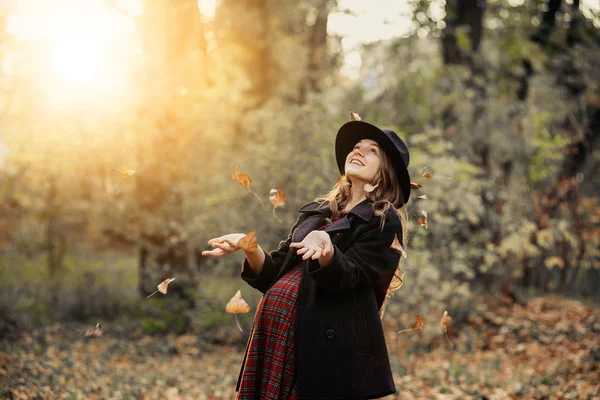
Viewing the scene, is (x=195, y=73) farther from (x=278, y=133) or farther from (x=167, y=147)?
(x=278, y=133)

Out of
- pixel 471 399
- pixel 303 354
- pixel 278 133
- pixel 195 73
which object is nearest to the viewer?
pixel 303 354

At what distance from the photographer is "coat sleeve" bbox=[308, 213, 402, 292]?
8.80 feet

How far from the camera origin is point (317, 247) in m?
2.59

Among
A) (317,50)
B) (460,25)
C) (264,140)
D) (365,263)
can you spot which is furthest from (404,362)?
(317,50)

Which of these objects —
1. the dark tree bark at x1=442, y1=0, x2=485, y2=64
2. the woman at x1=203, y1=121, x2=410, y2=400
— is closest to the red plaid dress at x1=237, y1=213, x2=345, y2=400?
the woman at x1=203, y1=121, x2=410, y2=400

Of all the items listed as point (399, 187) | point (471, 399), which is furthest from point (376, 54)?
point (399, 187)

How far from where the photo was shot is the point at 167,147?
9.59 metres

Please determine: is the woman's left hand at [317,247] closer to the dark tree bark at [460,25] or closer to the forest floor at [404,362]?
the forest floor at [404,362]

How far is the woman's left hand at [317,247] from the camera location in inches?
101

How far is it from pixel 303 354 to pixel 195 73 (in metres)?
7.25

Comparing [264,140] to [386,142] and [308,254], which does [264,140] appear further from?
[308,254]

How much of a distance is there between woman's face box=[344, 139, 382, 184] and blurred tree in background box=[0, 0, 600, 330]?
4271 mm

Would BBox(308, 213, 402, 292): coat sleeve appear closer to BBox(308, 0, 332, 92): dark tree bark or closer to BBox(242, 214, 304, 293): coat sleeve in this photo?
BBox(242, 214, 304, 293): coat sleeve

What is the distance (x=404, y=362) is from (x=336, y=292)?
560 centimetres
